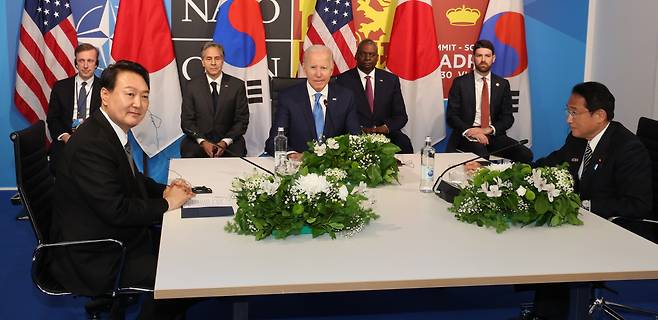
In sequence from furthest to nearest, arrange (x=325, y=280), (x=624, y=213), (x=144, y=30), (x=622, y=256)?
1. (x=144, y=30)
2. (x=624, y=213)
3. (x=622, y=256)
4. (x=325, y=280)

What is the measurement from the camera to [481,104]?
20.7ft

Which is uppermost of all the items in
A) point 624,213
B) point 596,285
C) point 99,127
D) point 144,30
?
point 144,30

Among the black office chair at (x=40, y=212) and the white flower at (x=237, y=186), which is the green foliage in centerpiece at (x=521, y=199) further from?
the black office chair at (x=40, y=212)

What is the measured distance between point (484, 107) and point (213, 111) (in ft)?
7.96

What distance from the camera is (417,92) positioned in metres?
6.83

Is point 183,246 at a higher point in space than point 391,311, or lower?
higher

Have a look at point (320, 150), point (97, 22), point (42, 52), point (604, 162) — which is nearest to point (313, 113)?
point (320, 150)

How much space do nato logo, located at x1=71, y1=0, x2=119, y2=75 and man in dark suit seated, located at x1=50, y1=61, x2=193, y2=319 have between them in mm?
3677

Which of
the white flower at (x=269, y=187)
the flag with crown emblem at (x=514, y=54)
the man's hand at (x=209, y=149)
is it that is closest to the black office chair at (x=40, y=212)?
the white flower at (x=269, y=187)

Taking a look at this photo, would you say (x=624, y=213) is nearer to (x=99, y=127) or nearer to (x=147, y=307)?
(x=147, y=307)

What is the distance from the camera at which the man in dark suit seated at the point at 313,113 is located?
482cm

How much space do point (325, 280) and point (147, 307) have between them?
2.92ft

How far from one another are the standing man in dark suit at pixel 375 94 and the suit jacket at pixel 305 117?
1.29m

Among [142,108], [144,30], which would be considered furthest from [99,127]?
[144,30]
